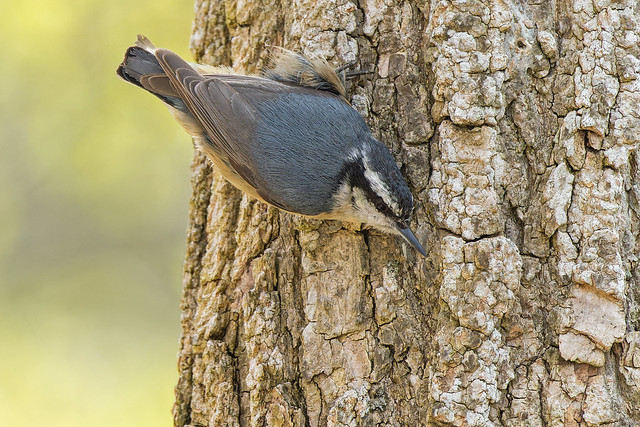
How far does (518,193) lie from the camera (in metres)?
2.32

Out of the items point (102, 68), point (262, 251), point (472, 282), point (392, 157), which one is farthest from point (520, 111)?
point (102, 68)

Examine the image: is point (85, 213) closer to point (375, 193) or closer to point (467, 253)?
point (375, 193)

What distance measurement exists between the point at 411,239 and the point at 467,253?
20 cm

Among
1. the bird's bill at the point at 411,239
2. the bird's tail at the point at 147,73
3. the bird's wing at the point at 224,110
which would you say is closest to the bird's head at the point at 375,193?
the bird's bill at the point at 411,239

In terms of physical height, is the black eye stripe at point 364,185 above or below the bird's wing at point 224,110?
below

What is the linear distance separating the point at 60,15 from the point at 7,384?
2.70 meters

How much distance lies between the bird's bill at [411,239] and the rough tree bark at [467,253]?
0.05 metres

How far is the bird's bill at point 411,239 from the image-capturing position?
2354mm

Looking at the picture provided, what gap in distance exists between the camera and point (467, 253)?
2279 mm

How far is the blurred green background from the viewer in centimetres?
488

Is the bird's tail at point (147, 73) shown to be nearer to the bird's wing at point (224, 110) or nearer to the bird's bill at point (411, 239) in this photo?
the bird's wing at point (224, 110)

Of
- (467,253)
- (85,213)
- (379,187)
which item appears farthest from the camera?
(85,213)

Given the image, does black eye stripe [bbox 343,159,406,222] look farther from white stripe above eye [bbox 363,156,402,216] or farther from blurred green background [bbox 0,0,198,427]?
blurred green background [bbox 0,0,198,427]

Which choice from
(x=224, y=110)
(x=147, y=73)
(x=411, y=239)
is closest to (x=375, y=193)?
(x=411, y=239)
